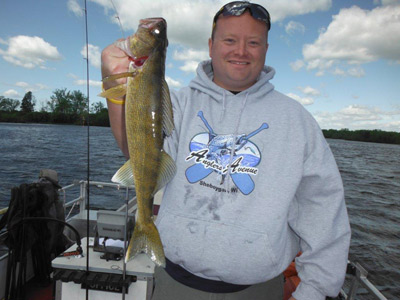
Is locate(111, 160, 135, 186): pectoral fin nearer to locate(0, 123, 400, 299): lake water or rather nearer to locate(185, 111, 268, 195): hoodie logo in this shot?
locate(185, 111, 268, 195): hoodie logo

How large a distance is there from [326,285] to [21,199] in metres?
4.16

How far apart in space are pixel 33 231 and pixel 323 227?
14.0 feet

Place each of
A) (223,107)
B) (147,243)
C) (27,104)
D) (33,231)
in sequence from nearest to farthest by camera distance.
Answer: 1. (147,243)
2. (223,107)
3. (33,231)
4. (27,104)

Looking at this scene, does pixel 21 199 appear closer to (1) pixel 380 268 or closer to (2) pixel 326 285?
(2) pixel 326 285

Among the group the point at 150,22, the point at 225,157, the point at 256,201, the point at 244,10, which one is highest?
the point at 244,10

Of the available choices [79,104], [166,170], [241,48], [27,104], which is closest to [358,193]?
[79,104]

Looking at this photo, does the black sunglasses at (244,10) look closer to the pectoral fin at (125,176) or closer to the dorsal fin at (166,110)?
the dorsal fin at (166,110)

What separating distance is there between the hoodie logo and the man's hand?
681mm

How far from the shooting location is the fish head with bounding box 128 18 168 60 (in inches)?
77.1

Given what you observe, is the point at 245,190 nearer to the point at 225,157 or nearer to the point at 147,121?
the point at 225,157

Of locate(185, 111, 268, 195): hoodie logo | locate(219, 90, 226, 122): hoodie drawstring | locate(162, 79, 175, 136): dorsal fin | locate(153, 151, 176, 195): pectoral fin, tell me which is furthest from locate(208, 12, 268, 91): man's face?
locate(153, 151, 176, 195): pectoral fin

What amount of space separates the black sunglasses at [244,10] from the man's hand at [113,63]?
32.3 inches

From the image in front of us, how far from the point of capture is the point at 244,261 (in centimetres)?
203

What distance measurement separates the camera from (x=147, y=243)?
2.04 metres
